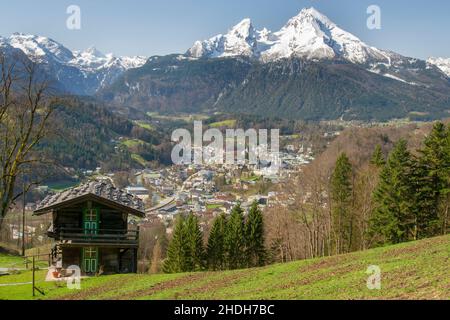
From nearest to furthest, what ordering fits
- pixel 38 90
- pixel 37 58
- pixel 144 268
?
pixel 38 90
pixel 37 58
pixel 144 268

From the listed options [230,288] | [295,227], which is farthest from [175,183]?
[230,288]

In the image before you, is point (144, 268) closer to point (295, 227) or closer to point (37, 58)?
point (295, 227)

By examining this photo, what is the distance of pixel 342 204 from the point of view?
51.4m

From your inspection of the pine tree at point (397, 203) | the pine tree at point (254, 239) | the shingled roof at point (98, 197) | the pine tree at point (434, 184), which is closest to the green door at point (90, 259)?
the shingled roof at point (98, 197)

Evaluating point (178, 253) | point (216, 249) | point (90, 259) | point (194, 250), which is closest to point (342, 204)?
point (216, 249)

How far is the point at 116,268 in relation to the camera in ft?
106

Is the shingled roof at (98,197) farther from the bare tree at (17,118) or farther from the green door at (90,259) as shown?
the green door at (90,259)

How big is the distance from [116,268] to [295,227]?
96.2ft

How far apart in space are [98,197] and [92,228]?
1.91 metres

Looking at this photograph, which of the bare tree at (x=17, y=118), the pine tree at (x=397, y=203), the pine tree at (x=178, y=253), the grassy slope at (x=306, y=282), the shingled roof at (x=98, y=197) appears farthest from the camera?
the pine tree at (x=178, y=253)

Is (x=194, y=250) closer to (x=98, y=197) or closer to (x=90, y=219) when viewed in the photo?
(x=90, y=219)

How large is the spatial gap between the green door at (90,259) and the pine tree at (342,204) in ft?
86.2

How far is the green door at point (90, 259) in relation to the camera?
31.5 metres
